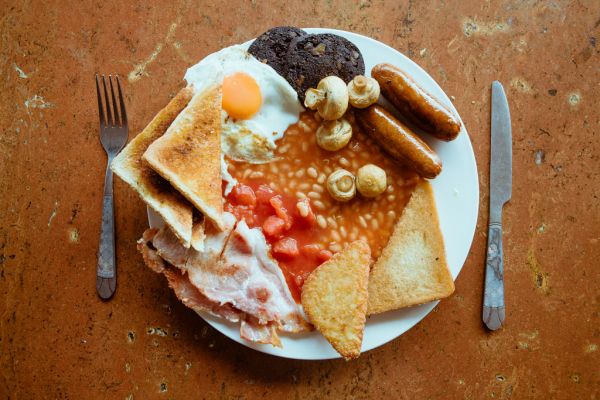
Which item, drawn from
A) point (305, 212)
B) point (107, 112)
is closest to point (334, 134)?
point (305, 212)

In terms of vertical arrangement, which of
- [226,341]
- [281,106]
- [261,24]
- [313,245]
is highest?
[261,24]

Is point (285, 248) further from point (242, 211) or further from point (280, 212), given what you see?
point (242, 211)

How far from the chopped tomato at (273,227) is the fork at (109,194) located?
0.87m

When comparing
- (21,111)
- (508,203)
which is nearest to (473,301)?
(508,203)

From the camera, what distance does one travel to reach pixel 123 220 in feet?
9.32

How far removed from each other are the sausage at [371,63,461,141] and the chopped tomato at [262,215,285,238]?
34.7 inches

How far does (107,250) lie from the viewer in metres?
2.78

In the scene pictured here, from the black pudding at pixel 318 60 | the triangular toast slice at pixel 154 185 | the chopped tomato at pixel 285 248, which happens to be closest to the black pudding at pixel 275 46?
the black pudding at pixel 318 60

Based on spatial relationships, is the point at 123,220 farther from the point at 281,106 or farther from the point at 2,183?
the point at 281,106

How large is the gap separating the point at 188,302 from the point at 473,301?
159 centimetres

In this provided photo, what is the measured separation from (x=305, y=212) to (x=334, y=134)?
0.43 m

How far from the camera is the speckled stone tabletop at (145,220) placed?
284 centimetres

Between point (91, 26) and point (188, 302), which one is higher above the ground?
point (91, 26)

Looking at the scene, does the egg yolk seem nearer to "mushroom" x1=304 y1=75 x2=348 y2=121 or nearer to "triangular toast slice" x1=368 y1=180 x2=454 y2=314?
"mushroom" x1=304 y1=75 x2=348 y2=121
